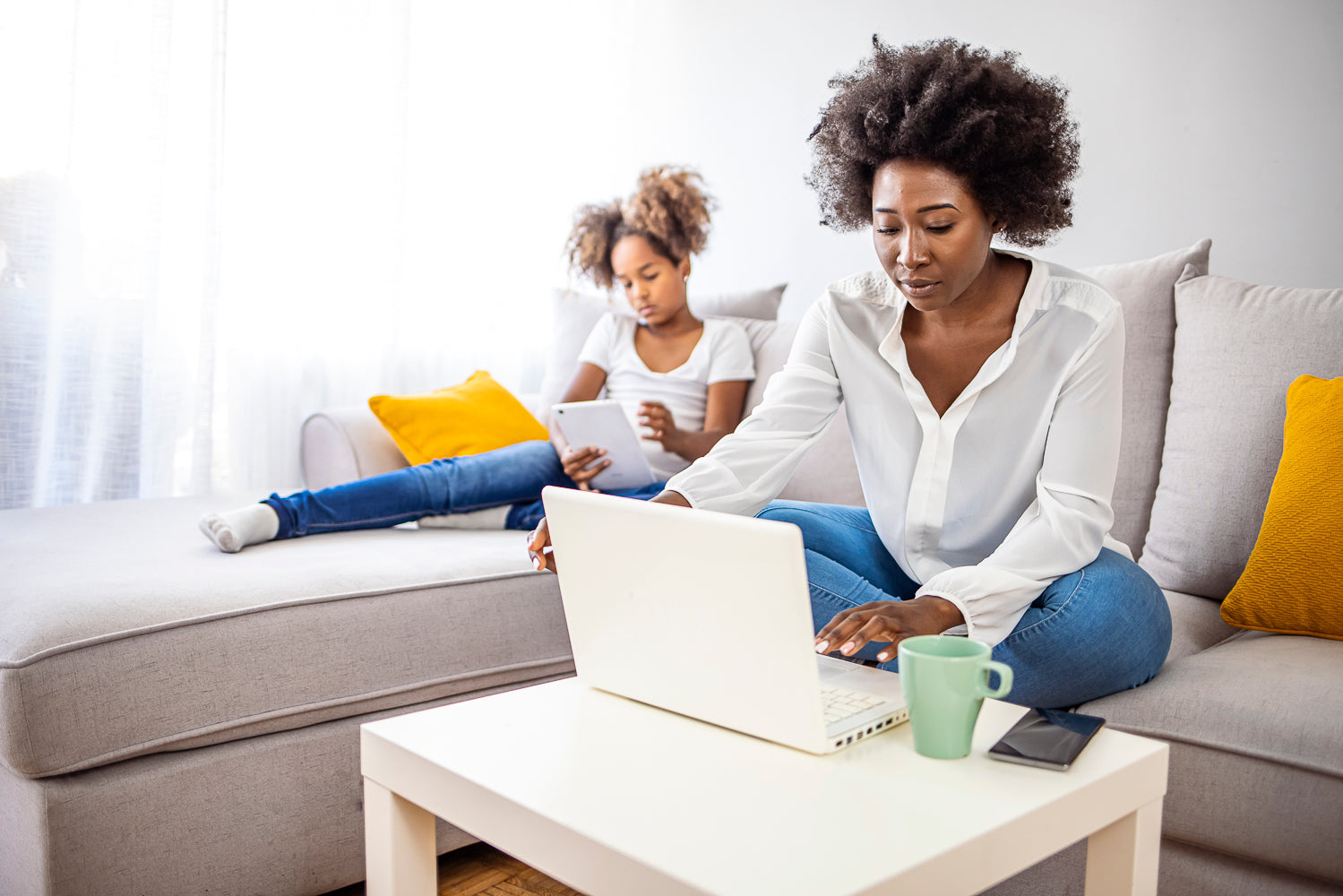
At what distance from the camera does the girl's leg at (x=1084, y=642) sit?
1.07 m

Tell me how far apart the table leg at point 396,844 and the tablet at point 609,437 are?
1049mm

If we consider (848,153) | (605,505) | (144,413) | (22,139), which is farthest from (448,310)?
(605,505)

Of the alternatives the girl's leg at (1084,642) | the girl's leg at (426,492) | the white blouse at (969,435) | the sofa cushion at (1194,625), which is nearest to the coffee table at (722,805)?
the girl's leg at (1084,642)

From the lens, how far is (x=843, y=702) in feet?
2.74

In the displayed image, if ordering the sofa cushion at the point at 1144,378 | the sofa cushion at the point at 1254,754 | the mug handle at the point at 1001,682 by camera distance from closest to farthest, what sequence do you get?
the mug handle at the point at 1001,682 → the sofa cushion at the point at 1254,754 → the sofa cushion at the point at 1144,378

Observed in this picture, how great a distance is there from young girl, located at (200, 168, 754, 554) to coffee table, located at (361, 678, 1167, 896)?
2.96 ft

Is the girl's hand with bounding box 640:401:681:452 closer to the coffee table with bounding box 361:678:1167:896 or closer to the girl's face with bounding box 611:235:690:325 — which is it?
the girl's face with bounding box 611:235:690:325

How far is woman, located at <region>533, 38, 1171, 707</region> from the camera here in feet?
3.62

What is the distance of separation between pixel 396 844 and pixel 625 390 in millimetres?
1468

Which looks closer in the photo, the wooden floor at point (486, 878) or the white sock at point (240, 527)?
the wooden floor at point (486, 878)

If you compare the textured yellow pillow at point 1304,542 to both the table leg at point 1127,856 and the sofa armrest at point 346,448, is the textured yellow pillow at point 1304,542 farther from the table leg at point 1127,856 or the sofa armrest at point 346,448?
the sofa armrest at point 346,448

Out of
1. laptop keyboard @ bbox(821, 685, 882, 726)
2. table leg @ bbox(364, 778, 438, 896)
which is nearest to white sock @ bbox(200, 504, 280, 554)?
table leg @ bbox(364, 778, 438, 896)

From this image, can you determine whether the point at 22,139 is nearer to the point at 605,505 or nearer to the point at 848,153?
the point at 848,153

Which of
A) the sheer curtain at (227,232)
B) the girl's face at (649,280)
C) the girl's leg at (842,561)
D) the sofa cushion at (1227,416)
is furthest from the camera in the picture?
the girl's face at (649,280)
